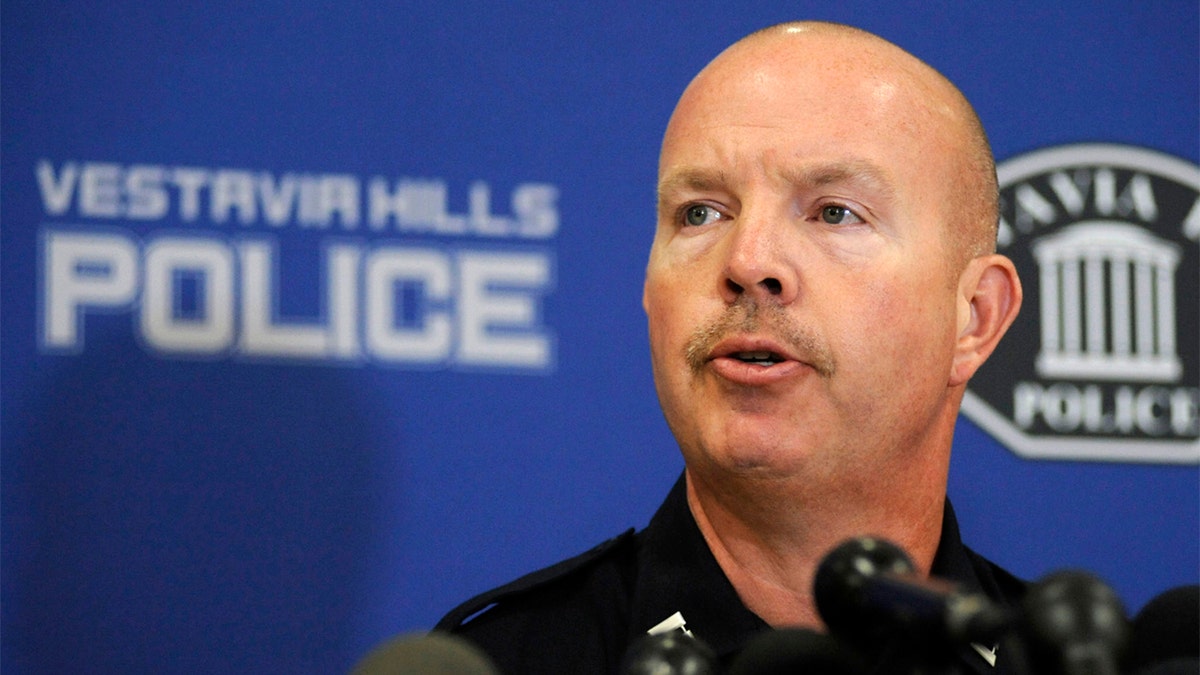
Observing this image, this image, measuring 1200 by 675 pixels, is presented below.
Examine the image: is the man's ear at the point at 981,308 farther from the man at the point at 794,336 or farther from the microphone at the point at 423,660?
the microphone at the point at 423,660

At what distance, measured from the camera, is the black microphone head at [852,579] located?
26.9 inches

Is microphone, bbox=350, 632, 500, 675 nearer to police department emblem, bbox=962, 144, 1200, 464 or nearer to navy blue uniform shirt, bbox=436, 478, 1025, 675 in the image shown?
navy blue uniform shirt, bbox=436, 478, 1025, 675

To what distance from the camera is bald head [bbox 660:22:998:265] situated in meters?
1.35

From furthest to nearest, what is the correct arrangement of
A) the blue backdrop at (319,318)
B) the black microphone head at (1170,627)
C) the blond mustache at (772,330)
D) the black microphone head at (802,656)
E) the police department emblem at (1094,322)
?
1. the police department emblem at (1094,322)
2. the blue backdrop at (319,318)
3. the blond mustache at (772,330)
4. the black microphone head at (1170,627)
5. the black microphone head at (802,656)

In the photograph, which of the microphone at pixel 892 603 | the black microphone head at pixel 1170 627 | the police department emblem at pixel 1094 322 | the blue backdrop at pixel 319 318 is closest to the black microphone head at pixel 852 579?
the microphone at pixel 892 603

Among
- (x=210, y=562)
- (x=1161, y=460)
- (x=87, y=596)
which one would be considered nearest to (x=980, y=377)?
(x=1161, y=460)

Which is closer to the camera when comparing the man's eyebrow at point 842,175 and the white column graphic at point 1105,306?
the man's eyebrow at point 842,175

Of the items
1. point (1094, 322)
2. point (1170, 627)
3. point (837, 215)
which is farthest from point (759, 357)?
point (1094, 322)

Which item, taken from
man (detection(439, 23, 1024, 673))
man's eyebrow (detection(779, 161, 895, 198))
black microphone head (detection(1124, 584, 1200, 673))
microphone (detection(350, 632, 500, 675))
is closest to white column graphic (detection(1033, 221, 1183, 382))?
man (detection(439, 23, 1024, 673))

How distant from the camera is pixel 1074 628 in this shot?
1.99ft

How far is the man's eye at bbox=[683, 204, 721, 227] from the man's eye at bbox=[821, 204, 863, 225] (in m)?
0.10

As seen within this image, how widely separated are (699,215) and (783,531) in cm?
31

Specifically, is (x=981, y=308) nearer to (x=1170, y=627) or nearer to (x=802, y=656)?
(x=1170, y=627)

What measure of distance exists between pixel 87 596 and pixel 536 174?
2.40ft
